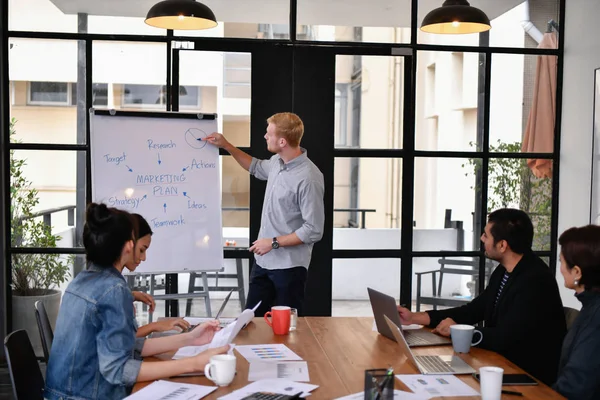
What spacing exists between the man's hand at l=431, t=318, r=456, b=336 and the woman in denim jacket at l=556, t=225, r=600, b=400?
0.49 meters

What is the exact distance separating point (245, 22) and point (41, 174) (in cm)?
169

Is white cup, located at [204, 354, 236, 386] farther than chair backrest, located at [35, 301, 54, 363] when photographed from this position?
No

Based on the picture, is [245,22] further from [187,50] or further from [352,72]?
[352,72]

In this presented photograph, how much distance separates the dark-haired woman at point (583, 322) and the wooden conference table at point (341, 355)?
4.1 inches

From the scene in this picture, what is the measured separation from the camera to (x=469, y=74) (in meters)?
5.01

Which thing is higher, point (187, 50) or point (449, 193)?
point (187, 50)

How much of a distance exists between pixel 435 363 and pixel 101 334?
109 centimetres

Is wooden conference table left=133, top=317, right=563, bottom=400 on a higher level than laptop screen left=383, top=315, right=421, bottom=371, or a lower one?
lower

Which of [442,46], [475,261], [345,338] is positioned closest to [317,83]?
[442,46]

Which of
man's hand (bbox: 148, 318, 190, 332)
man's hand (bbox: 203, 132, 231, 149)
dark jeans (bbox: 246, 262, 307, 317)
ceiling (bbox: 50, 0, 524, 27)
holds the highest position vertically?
ceiling (bbox: 50, 0, 524, 27)

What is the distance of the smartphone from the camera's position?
216 centimetres

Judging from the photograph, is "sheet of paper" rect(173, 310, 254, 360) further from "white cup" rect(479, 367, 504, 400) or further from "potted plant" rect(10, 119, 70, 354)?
"potted plant" rect(10, 119, 70, 354)

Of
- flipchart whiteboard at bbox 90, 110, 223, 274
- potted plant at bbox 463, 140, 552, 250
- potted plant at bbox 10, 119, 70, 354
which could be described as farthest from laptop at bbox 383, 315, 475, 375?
potted plant at bbox 10, 119, 70, 354

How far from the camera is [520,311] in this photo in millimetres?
2656
